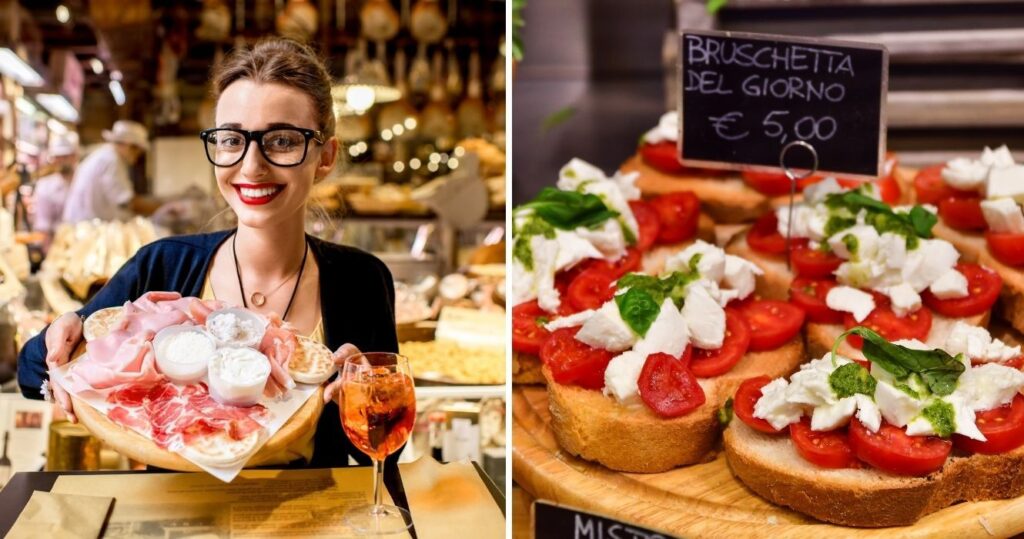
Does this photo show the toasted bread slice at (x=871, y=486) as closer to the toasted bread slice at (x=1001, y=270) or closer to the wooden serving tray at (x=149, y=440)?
the toasted bread slice at (x=1001, y=270)

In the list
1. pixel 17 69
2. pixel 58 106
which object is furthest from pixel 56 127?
pixel 17 69

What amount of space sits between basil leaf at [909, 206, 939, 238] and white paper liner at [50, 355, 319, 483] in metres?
1.53

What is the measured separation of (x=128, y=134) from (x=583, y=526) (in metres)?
2.24

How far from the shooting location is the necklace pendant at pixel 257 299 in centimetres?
171

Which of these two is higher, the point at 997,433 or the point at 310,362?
the point at 310,362

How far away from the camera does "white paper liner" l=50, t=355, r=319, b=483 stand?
146cm

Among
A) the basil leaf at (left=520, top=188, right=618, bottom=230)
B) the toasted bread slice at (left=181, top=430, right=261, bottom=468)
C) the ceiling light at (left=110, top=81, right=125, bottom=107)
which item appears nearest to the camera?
the toasted bread slice at (left=181, top=430, right=261, bottom=468)

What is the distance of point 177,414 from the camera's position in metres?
1.50

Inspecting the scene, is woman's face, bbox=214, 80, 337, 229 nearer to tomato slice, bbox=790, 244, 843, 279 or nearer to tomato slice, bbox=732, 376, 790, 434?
tomato slice, bbox=732, 376, 790, 434

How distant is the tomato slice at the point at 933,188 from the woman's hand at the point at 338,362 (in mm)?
1792

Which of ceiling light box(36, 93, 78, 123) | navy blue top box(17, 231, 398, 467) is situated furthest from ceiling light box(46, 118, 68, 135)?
navy blue top box(17, 231, 398, 467)

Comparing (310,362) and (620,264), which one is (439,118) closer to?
(620,264)

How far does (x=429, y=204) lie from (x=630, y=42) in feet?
3.77

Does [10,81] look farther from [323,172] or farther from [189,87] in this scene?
[323,172]
